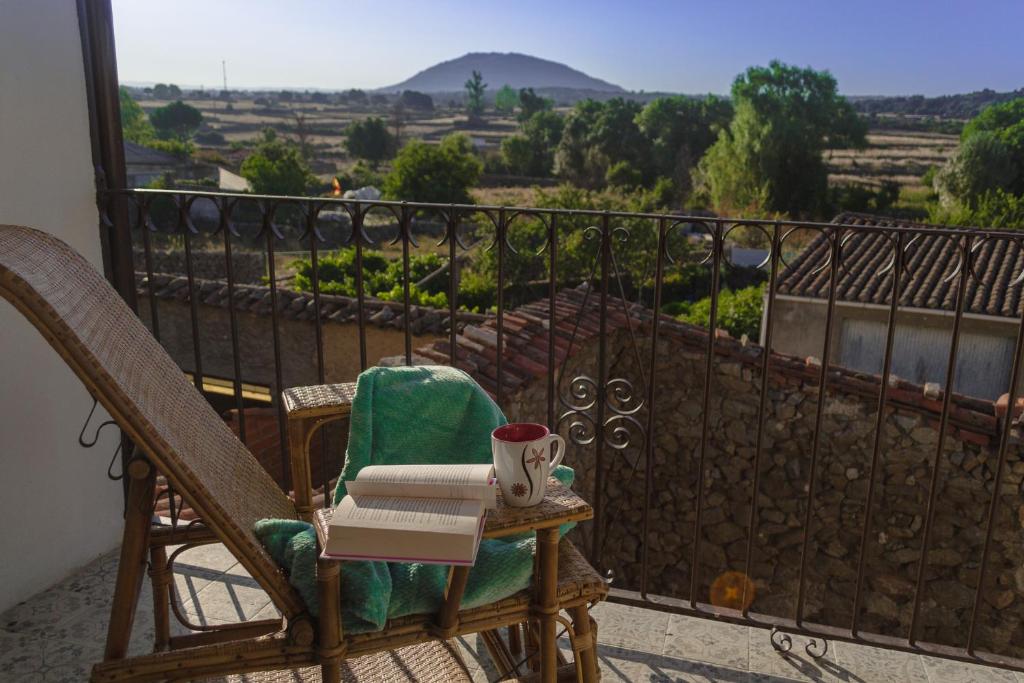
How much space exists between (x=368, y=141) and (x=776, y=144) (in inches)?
935

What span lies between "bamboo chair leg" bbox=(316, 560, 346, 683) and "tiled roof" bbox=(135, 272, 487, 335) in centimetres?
622

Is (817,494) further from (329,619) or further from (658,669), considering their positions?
(329,619)

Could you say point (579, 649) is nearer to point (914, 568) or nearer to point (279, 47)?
point (914, 568)

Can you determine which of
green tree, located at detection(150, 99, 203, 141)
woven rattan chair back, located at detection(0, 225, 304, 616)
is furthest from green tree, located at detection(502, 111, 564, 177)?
woven rattan chair back, located at detection(0, 225, 304, 616)

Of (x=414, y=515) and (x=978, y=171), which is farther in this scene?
(x=978, y=171)

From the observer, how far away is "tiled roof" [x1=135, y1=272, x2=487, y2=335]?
791 cm

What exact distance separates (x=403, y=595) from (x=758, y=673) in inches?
42.6


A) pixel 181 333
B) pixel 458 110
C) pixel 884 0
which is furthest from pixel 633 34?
pixel 181 333

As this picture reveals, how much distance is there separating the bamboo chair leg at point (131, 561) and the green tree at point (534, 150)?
47256mm

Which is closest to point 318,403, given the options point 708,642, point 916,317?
point 708,642

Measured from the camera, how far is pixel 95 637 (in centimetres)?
199

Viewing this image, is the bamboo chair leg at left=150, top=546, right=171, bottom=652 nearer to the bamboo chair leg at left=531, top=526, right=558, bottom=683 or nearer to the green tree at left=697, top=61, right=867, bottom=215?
the bamboo chair leg at left=531, top=526, right=558, bottom=683

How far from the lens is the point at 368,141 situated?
47406 mm

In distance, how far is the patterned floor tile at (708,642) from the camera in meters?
1.98
